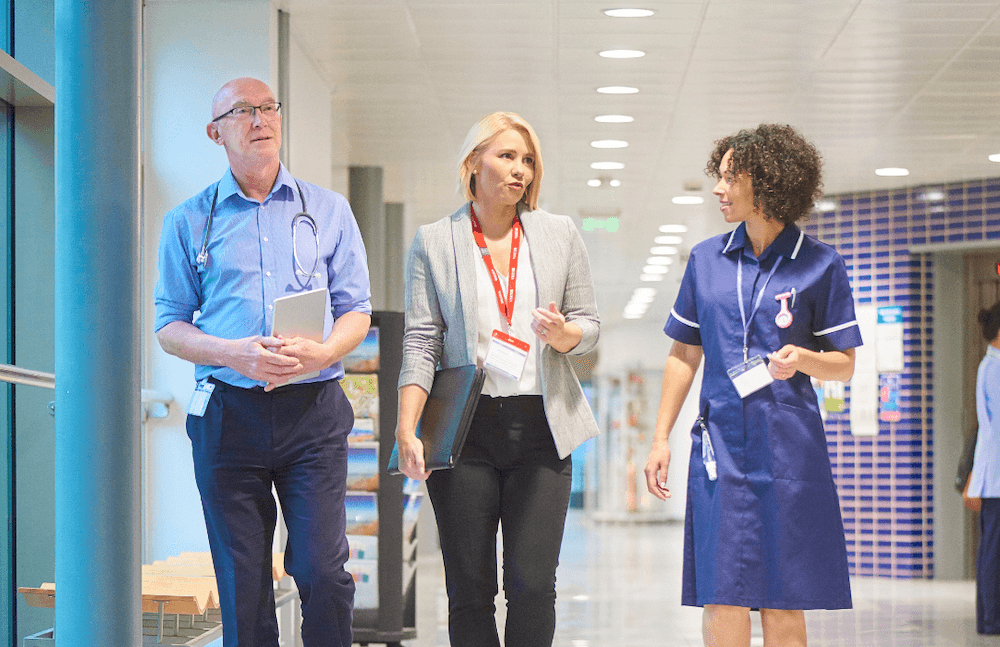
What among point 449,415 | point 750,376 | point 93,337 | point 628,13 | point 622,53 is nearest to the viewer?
point 93,337

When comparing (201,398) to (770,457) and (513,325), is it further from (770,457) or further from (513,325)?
(770,457)

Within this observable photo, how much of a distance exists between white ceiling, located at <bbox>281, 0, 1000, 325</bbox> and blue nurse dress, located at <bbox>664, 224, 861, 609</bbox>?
2.85 m

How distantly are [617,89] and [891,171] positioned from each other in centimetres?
359

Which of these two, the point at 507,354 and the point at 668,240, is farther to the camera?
the point at 668,240

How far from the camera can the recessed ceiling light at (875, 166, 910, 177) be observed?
959 cm

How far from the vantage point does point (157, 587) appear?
368 cm

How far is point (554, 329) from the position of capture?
2721 mm

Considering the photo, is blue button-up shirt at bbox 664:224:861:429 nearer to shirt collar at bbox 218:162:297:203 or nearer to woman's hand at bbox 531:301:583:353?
woman's hand at bbox 531:301:583:353

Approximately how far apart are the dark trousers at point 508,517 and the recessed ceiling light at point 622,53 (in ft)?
12.9

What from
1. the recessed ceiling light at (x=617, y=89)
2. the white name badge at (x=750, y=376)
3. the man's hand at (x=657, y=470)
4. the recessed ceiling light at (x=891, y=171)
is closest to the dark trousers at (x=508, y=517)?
the man's hand at (x=657, y=470)

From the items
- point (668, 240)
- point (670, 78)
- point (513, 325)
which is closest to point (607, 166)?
point (670, 78)

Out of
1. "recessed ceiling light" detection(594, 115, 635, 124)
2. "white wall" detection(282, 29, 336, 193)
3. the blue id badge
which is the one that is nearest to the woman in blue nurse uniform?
the blue id badge

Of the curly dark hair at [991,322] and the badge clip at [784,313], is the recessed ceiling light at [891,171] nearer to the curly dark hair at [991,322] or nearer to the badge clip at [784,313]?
the curly dark hair at [991,322]

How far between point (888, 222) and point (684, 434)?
10039 mm
